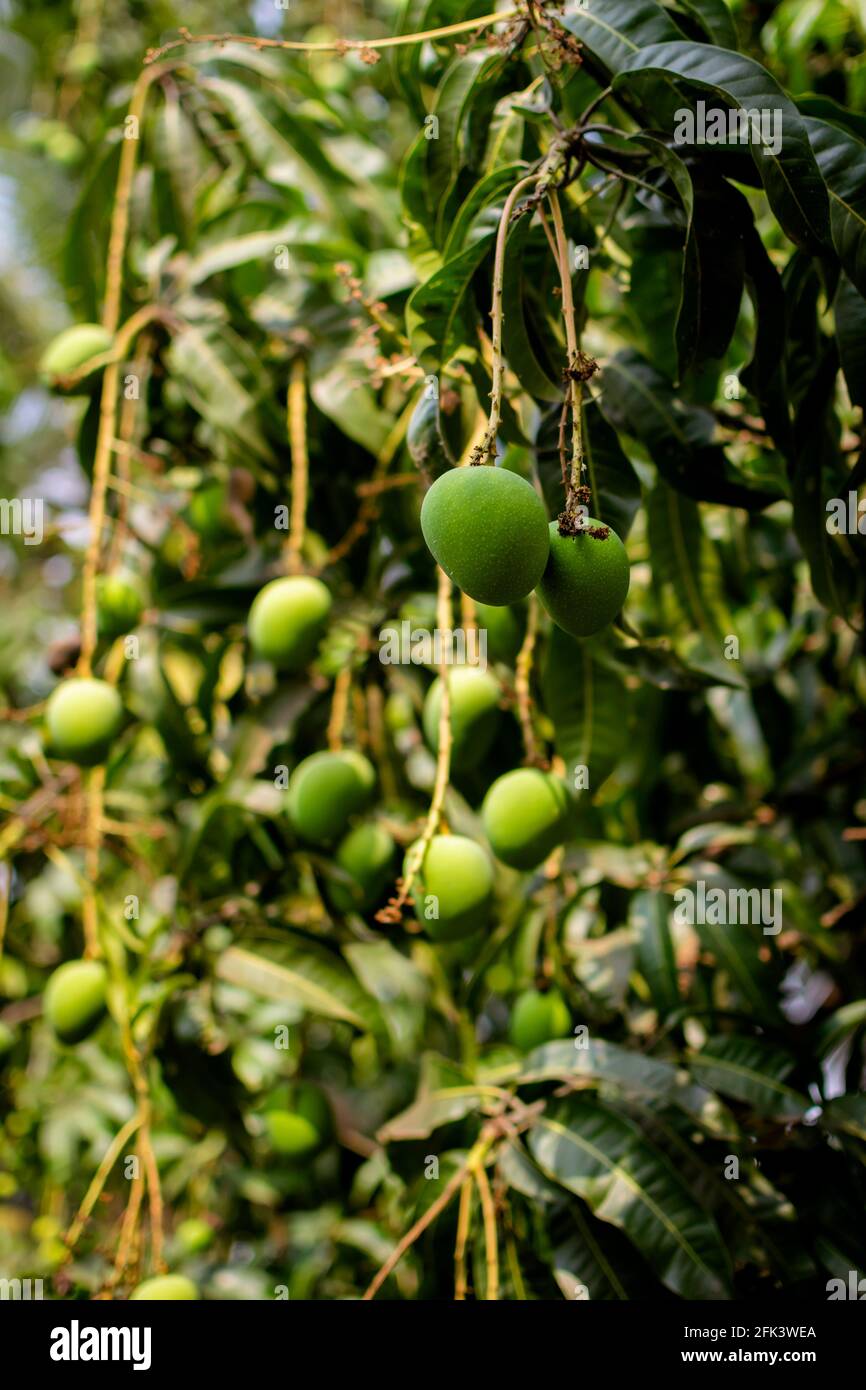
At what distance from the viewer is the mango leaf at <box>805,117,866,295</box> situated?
33.8 inches

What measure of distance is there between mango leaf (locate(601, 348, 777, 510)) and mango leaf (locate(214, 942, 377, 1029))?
0.73 meters

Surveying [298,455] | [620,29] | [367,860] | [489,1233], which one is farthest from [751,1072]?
[620,29]

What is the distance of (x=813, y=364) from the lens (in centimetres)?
109

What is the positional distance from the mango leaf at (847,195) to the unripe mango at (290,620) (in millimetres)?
718

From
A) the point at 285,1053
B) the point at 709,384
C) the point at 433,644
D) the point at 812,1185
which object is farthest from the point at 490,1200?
the point at 709,384

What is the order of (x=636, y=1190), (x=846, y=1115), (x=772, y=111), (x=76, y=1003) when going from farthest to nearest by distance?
(x=76, y=1003) → (x=846, y=1115) → (x=636, y=1190) → (x=772, y=111)

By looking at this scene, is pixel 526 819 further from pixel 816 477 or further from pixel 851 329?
A: pixel 851 329

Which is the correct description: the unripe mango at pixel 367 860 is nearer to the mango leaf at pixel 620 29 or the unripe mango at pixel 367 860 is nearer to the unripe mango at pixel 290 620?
the unripe mango at pixel 290 620

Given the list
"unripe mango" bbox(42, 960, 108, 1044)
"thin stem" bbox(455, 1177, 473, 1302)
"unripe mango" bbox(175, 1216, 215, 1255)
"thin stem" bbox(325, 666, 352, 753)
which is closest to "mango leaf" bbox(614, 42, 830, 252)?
"thin stem" bbox(325, 666, 352, 753)

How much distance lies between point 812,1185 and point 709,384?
2.97 feet

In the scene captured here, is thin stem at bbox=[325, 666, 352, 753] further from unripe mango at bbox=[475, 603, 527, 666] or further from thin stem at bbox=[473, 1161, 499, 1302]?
thin stem at bbox=[473, 1161, 499, 1302]

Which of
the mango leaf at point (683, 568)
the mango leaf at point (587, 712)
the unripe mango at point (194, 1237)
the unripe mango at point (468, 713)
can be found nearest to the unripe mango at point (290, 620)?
the unripe mango at point (468, 713)

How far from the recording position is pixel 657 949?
1.39 m

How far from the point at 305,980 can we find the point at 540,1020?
0.98 feet
